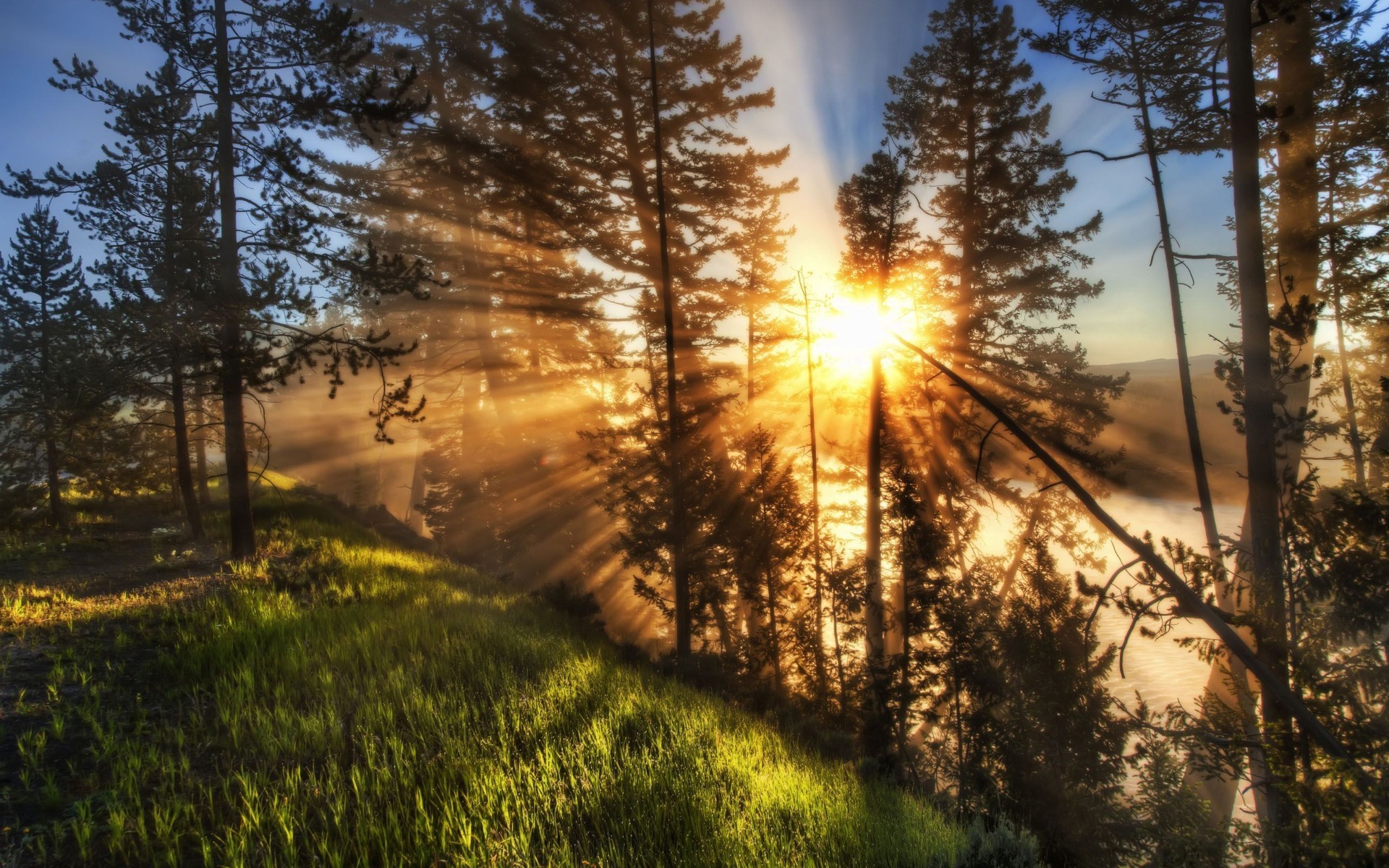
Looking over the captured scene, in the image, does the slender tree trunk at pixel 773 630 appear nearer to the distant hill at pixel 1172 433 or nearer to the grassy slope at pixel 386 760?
the grassy slope at pixel 386 760

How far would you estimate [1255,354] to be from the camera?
574 centimetres

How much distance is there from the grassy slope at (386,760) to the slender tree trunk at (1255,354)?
3.77 meters

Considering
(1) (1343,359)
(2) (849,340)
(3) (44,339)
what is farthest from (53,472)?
(1) (1343,359)

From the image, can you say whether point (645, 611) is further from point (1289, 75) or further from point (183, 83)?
point (1289, 75)

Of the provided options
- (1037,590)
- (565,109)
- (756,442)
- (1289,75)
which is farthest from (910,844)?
(565,109)

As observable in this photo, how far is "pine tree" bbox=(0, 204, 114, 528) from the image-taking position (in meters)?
13.1

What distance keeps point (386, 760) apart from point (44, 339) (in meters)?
24.7

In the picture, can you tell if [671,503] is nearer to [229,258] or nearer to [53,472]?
[229,258]

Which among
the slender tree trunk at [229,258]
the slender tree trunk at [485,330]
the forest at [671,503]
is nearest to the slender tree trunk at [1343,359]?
the forest at [671,503]

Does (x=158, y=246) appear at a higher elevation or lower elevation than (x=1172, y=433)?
higher

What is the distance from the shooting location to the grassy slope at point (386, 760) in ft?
10.4

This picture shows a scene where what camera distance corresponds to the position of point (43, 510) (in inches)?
666

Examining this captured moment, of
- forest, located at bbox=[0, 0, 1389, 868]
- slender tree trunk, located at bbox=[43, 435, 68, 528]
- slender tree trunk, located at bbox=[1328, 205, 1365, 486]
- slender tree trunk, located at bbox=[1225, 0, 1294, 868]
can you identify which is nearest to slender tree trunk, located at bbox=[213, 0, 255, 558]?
forest, located at bbox=[0, 0, 1389, 868]

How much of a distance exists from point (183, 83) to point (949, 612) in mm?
17990
